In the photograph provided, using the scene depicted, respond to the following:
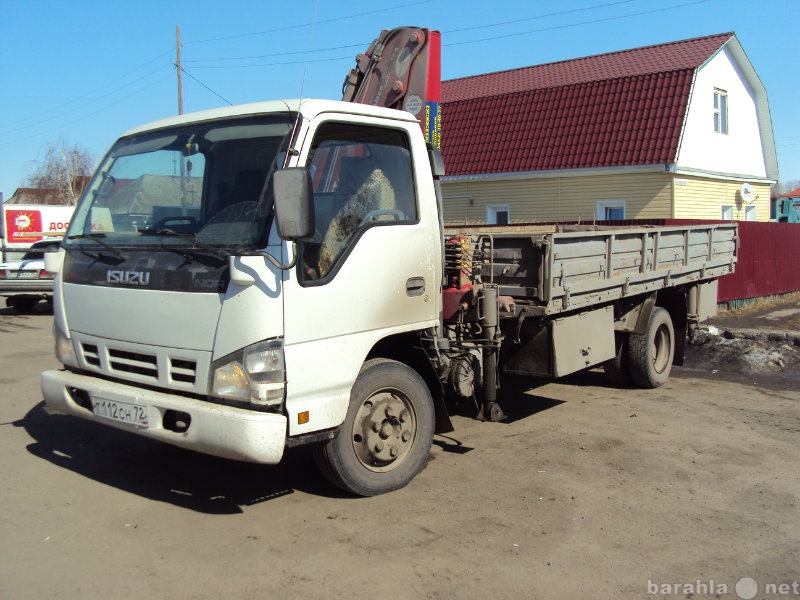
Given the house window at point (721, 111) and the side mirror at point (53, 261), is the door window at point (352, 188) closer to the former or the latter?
the side mirror at point (53, 261)

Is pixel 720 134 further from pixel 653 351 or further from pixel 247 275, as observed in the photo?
pixel 247 275

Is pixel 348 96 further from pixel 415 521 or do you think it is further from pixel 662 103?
pixel 662 103

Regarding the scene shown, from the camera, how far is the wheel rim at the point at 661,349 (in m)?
8.52

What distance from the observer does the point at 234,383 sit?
404cm

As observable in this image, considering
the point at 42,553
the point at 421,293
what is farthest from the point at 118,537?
the point at 421,293

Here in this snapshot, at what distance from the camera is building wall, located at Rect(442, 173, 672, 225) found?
19797mm

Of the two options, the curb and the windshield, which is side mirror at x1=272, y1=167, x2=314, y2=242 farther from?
the curb

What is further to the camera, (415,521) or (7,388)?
(7,388)

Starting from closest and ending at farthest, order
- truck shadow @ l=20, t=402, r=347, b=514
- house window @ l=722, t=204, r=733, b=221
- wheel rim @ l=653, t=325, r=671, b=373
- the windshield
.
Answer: the windshield → truck shadow @ l=20, t=402, r=347, b=514 → wheel rim @ l=653, t=325, r=671, b=373 → house window @ l=722, t=204, r=733, b=221

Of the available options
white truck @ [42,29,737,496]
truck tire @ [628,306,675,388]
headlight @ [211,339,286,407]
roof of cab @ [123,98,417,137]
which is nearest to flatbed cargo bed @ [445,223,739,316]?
white truck @ [42,29,737,496]

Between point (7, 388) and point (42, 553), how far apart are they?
462cm

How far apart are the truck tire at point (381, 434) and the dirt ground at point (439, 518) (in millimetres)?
172

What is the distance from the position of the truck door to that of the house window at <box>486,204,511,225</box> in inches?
699

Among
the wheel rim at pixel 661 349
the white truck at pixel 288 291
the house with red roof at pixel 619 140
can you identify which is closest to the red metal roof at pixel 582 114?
the house with red roof at pixel 619 140
